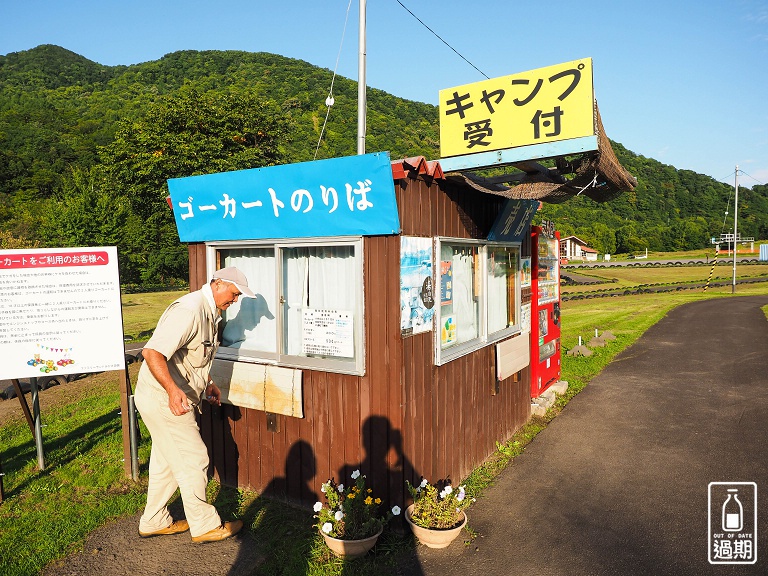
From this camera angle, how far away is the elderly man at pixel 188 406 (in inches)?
161

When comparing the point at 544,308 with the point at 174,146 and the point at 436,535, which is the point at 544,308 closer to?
the point at 436,535

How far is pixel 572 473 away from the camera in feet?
18.9

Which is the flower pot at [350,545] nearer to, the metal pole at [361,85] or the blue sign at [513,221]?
the blue sign at [513,221]

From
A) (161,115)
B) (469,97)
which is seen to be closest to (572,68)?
(469,97)

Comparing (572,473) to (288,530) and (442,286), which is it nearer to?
(442,286)

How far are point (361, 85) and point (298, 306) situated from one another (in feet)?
13.5

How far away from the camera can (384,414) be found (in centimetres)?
444

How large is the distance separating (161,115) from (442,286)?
30677 millimetres

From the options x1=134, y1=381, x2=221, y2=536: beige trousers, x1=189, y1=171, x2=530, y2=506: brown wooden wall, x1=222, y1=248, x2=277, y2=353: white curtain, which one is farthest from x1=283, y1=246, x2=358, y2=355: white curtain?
x1=134, y1=381, x2=221, y2=536: beige trousers

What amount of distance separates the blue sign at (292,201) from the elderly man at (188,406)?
85 centimetres

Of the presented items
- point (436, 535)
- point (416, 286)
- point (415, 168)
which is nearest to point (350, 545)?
point (436, 535)

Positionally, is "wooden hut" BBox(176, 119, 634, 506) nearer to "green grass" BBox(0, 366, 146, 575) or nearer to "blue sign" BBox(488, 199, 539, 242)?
"blue sign" BBox(488, 199, 539, 242)

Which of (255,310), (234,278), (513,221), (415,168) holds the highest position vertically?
(415,168)

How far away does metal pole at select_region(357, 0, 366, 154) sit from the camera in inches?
291
